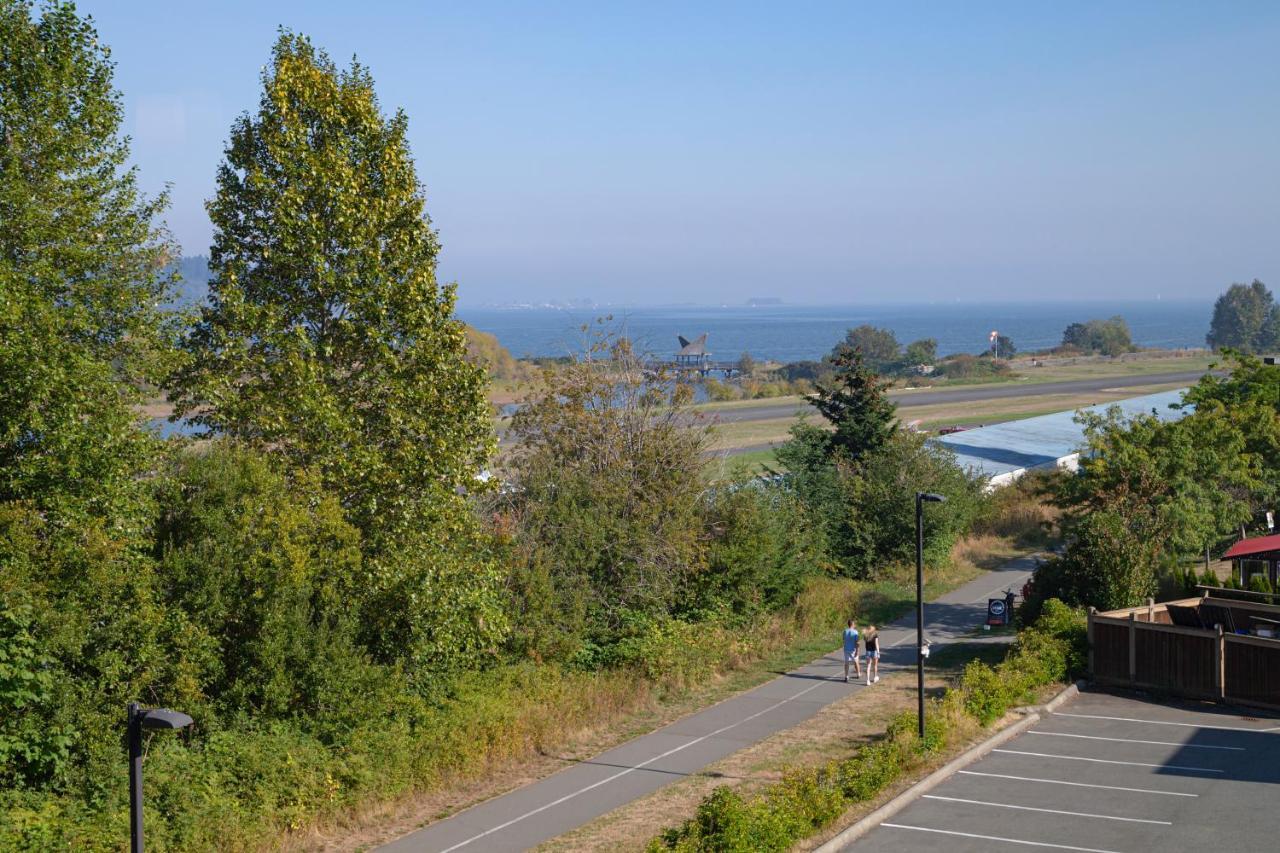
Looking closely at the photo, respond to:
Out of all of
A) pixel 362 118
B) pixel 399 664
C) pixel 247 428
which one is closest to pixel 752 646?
pixel 399 664

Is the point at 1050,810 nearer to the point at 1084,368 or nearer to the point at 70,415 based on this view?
the point at 70,415

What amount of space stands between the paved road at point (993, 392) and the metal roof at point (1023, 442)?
80.8ft

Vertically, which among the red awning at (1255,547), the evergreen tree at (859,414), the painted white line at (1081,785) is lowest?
the painted white line at (1081,785)

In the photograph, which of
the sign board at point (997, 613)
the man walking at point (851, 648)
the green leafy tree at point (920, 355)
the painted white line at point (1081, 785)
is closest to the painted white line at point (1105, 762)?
the painted white line at point (1081, 785)

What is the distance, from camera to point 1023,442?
65.6 meters

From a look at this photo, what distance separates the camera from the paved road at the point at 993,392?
97625mm

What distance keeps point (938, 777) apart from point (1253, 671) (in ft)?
29.2

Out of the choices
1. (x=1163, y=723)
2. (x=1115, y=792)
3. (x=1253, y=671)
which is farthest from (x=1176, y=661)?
(x=1115, y=792)

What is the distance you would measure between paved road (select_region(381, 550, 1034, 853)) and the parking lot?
180 inches

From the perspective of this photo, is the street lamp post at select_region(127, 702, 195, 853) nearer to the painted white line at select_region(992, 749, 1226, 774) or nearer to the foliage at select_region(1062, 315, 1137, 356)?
the painted white line at select_region(992, 749, 1226, 774)

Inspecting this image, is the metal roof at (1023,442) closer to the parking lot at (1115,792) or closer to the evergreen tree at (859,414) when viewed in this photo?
the evergreen tree at (859,414)

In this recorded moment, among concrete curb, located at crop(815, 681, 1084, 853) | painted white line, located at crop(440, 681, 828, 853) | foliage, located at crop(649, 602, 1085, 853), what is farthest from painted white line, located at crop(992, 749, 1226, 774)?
painted white line, located at crop(440, 681, 828, 853)

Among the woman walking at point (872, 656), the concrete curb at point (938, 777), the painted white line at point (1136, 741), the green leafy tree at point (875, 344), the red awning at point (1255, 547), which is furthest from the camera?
the green leafy tree at point (875, 344)

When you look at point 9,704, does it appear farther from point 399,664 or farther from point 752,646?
point 752,646
